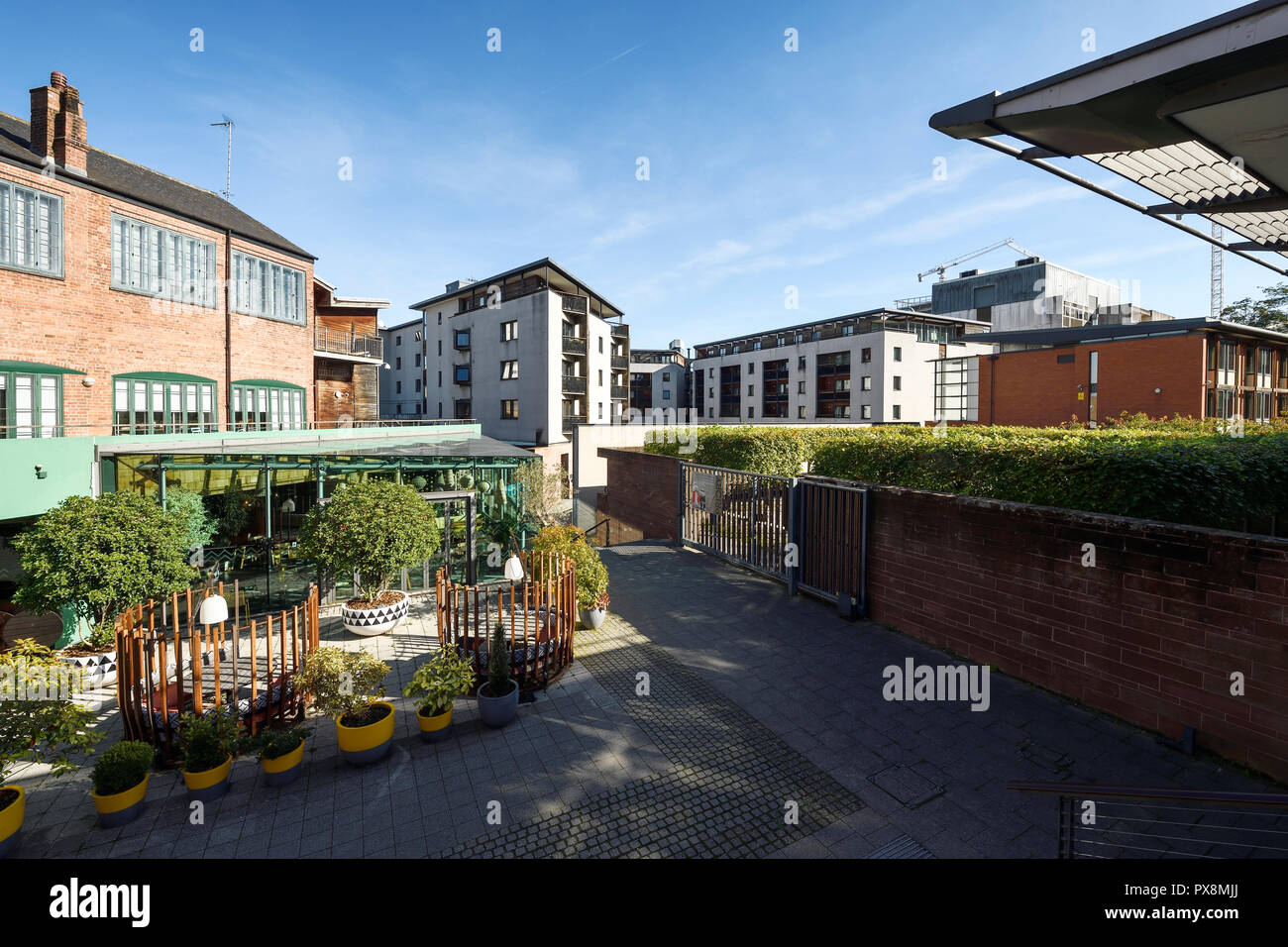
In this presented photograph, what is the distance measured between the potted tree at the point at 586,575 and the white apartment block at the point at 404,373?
4256 centimetres

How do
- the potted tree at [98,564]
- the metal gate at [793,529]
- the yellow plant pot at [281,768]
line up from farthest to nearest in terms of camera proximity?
the metal gate at [793,529]
the potted tree at [98,564]
the yellow plant pot at [281,768]

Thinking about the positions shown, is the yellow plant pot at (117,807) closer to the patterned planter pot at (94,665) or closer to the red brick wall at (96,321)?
the patterned planter pot at (94,665)

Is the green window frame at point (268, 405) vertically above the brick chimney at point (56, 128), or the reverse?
the brick chimney at point (56, 128)

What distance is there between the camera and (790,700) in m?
7.11

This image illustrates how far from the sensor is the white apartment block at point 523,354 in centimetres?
3866

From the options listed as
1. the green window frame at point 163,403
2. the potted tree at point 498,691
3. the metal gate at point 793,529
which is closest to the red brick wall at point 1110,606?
the metal gate at point 793,529

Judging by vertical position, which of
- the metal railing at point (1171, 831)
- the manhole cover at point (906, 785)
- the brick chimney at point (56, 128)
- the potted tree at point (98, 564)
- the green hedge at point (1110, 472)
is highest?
the brick chimney at point (56, 128)

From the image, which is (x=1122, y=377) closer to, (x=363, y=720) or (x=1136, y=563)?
(x=1136, y=563)

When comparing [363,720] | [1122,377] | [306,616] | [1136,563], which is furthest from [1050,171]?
[1122,377]

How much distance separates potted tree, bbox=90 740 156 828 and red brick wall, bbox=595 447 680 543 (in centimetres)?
1218

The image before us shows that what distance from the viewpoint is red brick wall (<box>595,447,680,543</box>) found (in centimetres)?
1734

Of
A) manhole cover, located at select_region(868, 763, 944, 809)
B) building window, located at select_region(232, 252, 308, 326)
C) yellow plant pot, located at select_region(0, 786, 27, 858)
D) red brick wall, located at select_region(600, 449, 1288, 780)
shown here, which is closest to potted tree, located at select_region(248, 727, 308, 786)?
yellow plant pot, located at select_region(0, 786, 27, 858)
